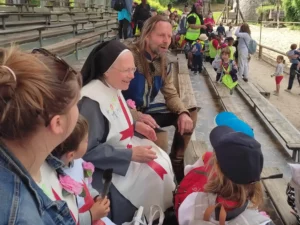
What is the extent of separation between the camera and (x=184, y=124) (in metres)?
2.73

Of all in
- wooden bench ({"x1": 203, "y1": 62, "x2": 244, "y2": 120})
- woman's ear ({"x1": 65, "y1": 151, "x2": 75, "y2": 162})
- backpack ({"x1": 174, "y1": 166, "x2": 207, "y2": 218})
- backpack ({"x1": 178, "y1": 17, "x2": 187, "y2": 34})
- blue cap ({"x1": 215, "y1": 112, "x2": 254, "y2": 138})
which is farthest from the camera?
backpack ({"x1": 178, "y1": 17, "x2": 187, "y2": 34})

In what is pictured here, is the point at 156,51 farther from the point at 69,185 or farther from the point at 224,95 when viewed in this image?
the point at 224,95

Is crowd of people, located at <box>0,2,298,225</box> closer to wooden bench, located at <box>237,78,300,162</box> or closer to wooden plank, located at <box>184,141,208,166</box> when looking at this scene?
wooden plank, located at <box>184,141,208,166</box>

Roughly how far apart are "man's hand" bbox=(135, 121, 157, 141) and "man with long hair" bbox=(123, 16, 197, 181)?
0.22 meters

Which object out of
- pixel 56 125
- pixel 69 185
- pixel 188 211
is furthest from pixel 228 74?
pixel 56 125

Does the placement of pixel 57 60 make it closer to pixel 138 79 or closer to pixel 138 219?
pixel 138 219

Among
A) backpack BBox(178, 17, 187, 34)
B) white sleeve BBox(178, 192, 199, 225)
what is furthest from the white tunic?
backpack BBox(178, 17, 187, 34)

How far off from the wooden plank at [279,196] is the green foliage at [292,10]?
117 ft

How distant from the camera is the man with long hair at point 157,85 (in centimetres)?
280

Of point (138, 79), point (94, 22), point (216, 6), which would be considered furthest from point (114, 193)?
point (216, 6)

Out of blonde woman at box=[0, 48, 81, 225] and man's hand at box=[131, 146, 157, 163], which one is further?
man's hand at box=[131, 146, 157, 163]

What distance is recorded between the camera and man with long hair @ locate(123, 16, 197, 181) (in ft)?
9.18

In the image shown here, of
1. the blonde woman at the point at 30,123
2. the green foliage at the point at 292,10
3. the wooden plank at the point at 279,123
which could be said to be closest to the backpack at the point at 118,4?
the wooden plank at the point at 279,123

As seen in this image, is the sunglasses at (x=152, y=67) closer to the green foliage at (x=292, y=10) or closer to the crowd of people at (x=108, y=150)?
the crowd of people at (x=108, y=150)
